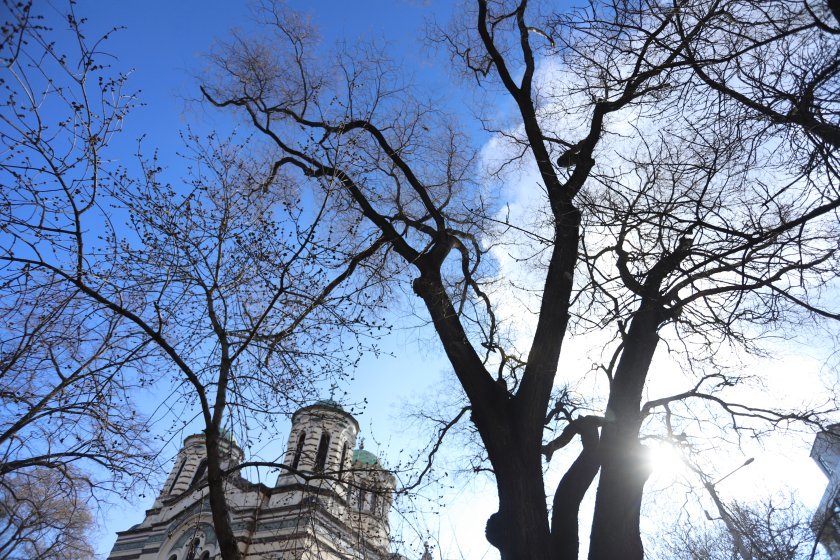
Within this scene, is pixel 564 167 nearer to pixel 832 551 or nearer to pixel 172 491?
pixel 832 551

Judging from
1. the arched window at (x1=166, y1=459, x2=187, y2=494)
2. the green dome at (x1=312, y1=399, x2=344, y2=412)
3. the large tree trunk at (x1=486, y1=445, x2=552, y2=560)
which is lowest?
the large tree trunk at (x1=486, y1=445, x2=552, y2=560)

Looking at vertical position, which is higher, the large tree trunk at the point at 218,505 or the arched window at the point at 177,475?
the arched window at the point at 177,475

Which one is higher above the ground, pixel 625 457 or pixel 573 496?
pixel 625 457

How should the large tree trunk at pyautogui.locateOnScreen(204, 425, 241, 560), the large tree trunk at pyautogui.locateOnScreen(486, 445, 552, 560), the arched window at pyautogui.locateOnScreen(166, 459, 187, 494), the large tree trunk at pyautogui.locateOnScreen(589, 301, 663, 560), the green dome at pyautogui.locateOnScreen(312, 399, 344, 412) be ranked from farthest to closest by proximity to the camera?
the arched window at pyautogui.locateOnScreen(166, 459, 187, 494), the green dome at pyautogui.locateOnScreen(312, 399, 344, 412), the large tree trunk at pyautogui.locateOnScreen(204, 425, 241, 560), the large tree trunk at pyautogui.locateOnScreen(589, 301, 663, 560), the large tree trunk at pyautogui.locateOnScreen(486, 445, 552, 560)

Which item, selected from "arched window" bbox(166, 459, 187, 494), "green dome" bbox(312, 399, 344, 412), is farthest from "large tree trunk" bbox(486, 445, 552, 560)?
"arched window" bbox(166, 459, 187, 494)

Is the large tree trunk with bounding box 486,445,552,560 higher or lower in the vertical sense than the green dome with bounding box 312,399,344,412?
lower

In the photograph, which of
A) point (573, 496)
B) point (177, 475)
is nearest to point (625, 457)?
point (573, 496)

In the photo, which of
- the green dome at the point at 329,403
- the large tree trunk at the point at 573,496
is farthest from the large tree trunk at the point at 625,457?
the green dome at the point at 329,403

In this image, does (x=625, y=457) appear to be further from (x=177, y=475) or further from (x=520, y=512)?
(x=177, y=475)

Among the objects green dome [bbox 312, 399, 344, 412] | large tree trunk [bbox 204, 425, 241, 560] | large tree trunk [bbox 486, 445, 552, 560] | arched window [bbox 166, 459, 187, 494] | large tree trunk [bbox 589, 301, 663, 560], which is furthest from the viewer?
arched window [bbox 166, 459, 187, 494]

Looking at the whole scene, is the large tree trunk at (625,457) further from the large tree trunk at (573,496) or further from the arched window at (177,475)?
the arched window at (177,475)

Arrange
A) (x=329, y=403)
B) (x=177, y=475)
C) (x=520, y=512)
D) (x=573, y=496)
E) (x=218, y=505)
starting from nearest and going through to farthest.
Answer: (x=520, y=512) < (x=218, y=505) < (x=573, y=496) < (x=329, y=403) < (x=177, y=475)

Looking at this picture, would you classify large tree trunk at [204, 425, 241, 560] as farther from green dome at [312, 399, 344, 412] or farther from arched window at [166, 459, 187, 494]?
arched window at [166, 459, 187, 494]

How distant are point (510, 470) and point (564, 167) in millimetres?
3958
